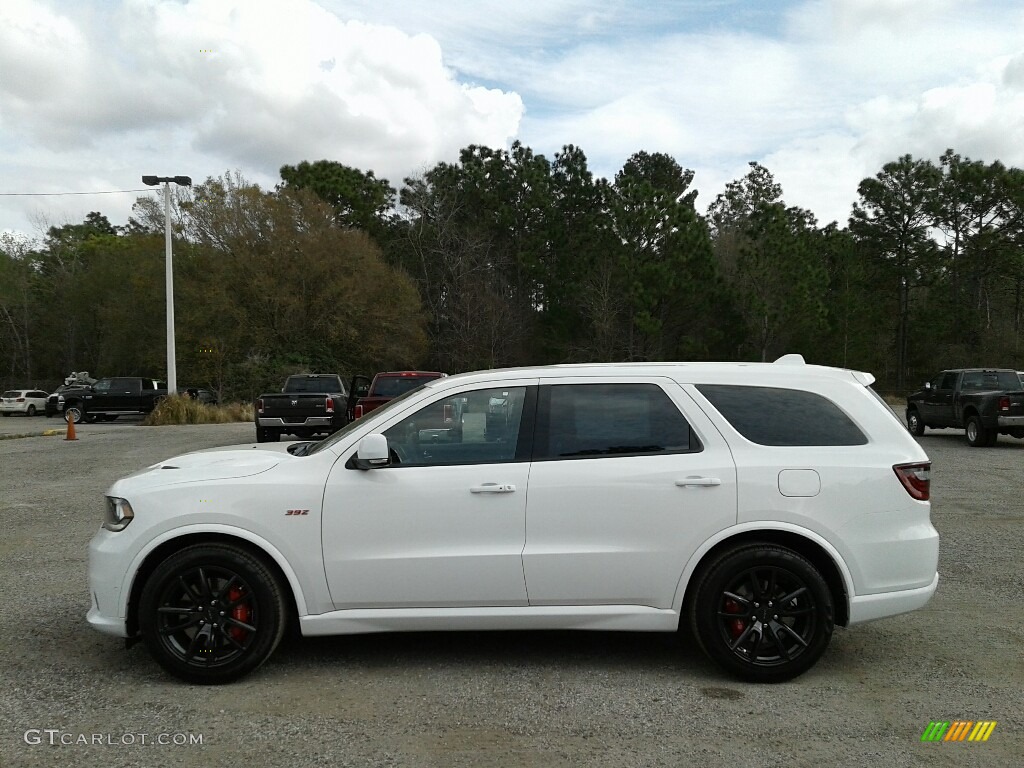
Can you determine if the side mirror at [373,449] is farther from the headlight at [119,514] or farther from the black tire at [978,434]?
the black tire at [978,434]

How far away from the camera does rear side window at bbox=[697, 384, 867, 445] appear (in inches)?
191

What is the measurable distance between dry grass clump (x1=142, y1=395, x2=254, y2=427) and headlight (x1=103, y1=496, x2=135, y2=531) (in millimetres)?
26032

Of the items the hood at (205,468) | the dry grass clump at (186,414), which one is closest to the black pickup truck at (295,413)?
the dry grass clump at (186,414)

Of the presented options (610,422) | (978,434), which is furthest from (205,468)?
(978,434)

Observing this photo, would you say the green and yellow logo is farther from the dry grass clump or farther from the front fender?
the dry grass clump

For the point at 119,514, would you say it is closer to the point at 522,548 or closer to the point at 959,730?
the point at 522,548

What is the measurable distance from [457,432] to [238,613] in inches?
59.0

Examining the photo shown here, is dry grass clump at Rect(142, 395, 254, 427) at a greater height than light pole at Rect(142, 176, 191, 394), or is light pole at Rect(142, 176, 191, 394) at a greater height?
light pole at Rect(142, 176, 191, 394)

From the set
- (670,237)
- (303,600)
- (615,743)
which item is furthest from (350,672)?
(670,237)

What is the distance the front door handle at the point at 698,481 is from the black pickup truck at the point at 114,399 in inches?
1273

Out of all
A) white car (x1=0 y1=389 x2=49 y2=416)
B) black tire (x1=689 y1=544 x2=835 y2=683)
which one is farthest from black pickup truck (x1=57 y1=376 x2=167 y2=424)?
black tire (x1=689 y1=544 x2=835 y2=683)

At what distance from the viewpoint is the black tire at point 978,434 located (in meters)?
18.1

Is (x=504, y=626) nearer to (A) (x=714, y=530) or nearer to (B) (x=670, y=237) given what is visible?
(A) (x=714, y=530)

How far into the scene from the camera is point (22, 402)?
40031mm
